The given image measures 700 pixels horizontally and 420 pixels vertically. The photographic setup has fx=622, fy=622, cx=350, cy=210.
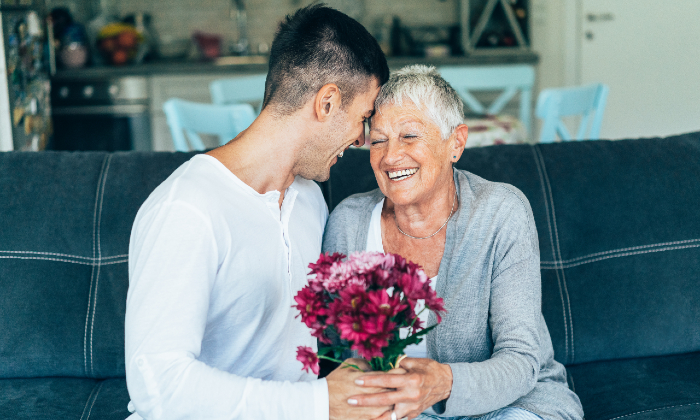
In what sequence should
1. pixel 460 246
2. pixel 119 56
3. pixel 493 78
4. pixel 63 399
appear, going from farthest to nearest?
1. pixel 119 56
2. pixel 493 78
3. pixel 63 399
4. pixel 460 246

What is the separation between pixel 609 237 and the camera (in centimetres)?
177

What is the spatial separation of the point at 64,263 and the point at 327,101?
92 cm

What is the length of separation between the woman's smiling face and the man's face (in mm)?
56

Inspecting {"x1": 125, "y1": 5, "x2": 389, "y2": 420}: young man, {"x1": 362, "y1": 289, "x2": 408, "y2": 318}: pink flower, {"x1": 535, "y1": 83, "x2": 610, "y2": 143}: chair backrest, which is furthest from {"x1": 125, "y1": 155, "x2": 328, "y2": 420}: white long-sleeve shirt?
{"x1": 535, "y1": 83, "x2": 610, "y2": 143}: chair backrest

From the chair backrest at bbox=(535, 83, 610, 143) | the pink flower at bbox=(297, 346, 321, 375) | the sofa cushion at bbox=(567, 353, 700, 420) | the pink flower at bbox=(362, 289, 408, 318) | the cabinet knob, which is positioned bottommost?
the sofa cushion at bbox=(567, 353, 700, 420)

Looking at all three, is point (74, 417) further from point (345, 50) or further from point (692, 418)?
point (692, 418)

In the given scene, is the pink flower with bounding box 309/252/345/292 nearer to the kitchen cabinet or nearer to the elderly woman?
the elderly woman

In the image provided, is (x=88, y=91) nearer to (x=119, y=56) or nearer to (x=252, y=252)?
(x=119, y=56)

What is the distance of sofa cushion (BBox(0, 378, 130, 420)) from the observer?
151 cm

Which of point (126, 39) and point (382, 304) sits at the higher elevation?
point (126, 39)

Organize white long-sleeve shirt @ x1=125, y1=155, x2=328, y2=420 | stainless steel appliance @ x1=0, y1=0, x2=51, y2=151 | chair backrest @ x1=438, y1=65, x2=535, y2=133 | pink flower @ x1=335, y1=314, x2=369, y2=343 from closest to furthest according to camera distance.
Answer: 1. pink flower @ x1=335, y1=314, x2=369, y2=343
2. white long-sleeve shirt @ x1=125, y1=155, x2=328, y2=420
3. stainless steel appliance @ x1=0, y1=0, x2=51, y2=151
4. chair backrest @ x1=438, y1=65, x2=535, y2=133

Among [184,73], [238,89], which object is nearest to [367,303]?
[238,89]

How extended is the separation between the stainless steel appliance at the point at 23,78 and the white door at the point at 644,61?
3.82 metres

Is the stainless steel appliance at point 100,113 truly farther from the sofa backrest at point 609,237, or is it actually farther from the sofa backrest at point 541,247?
the sofa backrest at point 609,237
